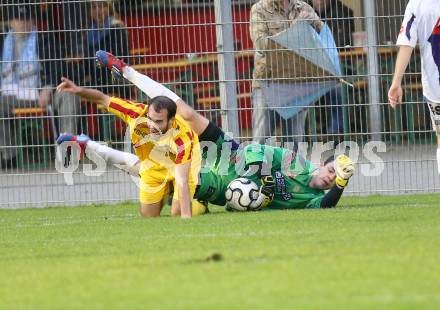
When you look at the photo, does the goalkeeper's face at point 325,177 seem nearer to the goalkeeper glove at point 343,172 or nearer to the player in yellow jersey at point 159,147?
the goalkeeper glove at point 343,172

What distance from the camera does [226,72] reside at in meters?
14.8

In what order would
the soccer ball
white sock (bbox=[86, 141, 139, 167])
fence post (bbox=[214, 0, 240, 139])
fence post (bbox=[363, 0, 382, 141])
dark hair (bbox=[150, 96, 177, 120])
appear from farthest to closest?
fence post (bbox=[214, 0, 240, 139])
fence post (bbox=[363, 0, 382, 141])
white sock (bbox=[86, 141, 139, 167])
the soccer ball
dark hair (bbox=[150, 96, 177, 120])

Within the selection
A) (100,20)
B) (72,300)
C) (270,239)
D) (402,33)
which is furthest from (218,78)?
(72,300)

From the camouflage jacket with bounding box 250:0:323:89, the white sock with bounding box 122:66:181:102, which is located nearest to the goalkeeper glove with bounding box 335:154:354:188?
the white sock with bounding box 122:66:181:102

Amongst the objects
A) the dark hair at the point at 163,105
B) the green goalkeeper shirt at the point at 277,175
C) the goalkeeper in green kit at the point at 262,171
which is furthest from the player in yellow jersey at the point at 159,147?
the green goalkeeper shirt at the point at 277,175

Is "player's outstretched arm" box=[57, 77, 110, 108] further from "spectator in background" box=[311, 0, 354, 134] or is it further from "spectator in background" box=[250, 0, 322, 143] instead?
"spectator in background" box=[311, 0, 354, 134]

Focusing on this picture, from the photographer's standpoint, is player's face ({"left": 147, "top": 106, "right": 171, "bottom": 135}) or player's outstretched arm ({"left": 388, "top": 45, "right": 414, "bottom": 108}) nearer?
player's outstretched arm ({"left": 388, "top": 45, "right": 414, "bottom": 108})

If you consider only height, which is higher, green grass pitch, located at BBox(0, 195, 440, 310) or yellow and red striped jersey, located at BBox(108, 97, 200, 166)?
yellow and red striped jersey, located at BBox(108, 97, 200, 166)

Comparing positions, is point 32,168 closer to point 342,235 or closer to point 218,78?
point 218,78

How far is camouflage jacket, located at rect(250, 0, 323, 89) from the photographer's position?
47.9ft

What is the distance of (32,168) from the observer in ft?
49.2

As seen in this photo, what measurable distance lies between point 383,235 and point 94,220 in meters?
3.86

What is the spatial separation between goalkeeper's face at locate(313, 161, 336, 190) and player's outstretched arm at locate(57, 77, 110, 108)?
2.15 meters

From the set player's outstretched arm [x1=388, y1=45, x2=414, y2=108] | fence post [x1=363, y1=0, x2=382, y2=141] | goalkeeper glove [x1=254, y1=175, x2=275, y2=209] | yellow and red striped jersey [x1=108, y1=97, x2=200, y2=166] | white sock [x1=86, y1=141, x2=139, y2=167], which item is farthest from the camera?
fence post [x1=363, y1=0, x2=382, y2=141]
